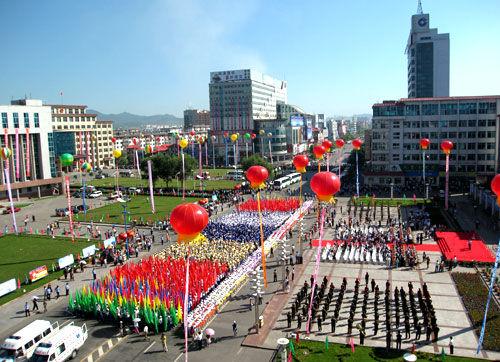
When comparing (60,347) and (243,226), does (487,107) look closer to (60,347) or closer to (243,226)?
(243,226)

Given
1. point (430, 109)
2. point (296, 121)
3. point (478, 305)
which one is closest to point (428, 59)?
point (296, 121)

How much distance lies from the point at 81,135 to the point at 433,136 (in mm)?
72286

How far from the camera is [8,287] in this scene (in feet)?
81.6

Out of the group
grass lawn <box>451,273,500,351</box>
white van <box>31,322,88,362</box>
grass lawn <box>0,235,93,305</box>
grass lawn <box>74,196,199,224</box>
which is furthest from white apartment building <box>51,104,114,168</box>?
grass lawn <box>451,273,500,351</box>

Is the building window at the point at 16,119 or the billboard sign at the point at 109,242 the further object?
the building window at the point at 16,119

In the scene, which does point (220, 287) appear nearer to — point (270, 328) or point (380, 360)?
point (270, 328)

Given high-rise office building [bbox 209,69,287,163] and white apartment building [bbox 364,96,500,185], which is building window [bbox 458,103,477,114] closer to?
white apartment building [bbox 364,96,500,185]

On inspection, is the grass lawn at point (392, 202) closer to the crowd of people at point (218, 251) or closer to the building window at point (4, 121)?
the crowd of people at point (218, 251)

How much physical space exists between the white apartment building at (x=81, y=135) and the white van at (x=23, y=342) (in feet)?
238

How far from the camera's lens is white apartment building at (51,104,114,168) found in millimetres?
86562

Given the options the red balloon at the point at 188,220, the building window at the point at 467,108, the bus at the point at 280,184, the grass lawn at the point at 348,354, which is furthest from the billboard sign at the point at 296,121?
the red balloon at the point at 188,220

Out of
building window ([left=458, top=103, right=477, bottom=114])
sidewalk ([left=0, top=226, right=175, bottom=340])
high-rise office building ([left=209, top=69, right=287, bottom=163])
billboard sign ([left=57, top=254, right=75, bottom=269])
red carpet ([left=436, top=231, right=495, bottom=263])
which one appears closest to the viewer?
sidewalk ([left=0, top=226, right=175, bottom=340])

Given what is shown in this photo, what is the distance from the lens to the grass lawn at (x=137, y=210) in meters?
43.7

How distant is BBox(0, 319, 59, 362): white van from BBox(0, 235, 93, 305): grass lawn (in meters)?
7.43
